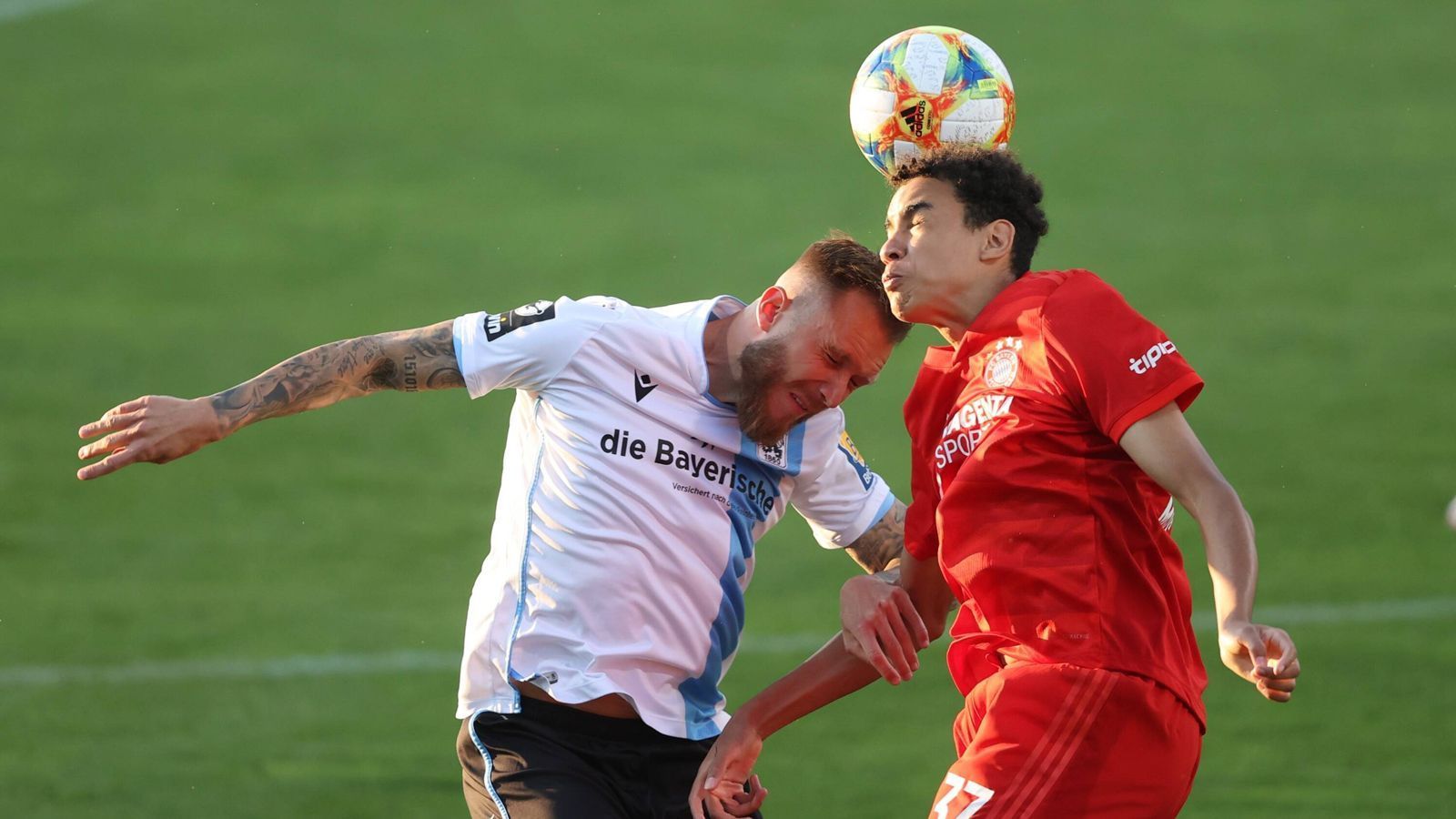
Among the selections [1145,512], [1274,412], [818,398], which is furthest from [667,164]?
[1145,512]

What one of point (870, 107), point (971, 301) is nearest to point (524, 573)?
point (971, 301)

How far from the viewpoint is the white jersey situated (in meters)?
4.58

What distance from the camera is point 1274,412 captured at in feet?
30.5

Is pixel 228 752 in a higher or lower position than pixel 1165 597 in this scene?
lower

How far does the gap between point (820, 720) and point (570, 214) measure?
18.0 ft

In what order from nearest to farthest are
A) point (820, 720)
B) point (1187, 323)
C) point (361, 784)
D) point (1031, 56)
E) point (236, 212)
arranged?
point (361, 784) < point (820, 720) < point (1187, 323) < point (236, 212) < point (1031, 56)

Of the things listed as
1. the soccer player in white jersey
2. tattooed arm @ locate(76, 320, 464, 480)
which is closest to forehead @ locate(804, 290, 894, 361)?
the soccer player in white jersey

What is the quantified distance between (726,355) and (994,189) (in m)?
0.86

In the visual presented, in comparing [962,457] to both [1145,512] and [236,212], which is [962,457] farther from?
[236,212]

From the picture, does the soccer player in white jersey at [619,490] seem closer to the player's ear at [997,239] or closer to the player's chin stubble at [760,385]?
the player's chin stubble at [760,385]

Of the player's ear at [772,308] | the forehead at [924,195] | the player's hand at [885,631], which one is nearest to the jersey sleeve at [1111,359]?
the forehead at [924,195]

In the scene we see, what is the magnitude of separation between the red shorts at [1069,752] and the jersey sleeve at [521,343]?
1.46 m

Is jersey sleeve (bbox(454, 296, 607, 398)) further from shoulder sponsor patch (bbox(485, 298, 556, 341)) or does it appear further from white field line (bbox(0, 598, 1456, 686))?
white field line (bbox(0, 598, 1456, 686))

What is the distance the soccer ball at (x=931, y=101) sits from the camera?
4.95 meters
